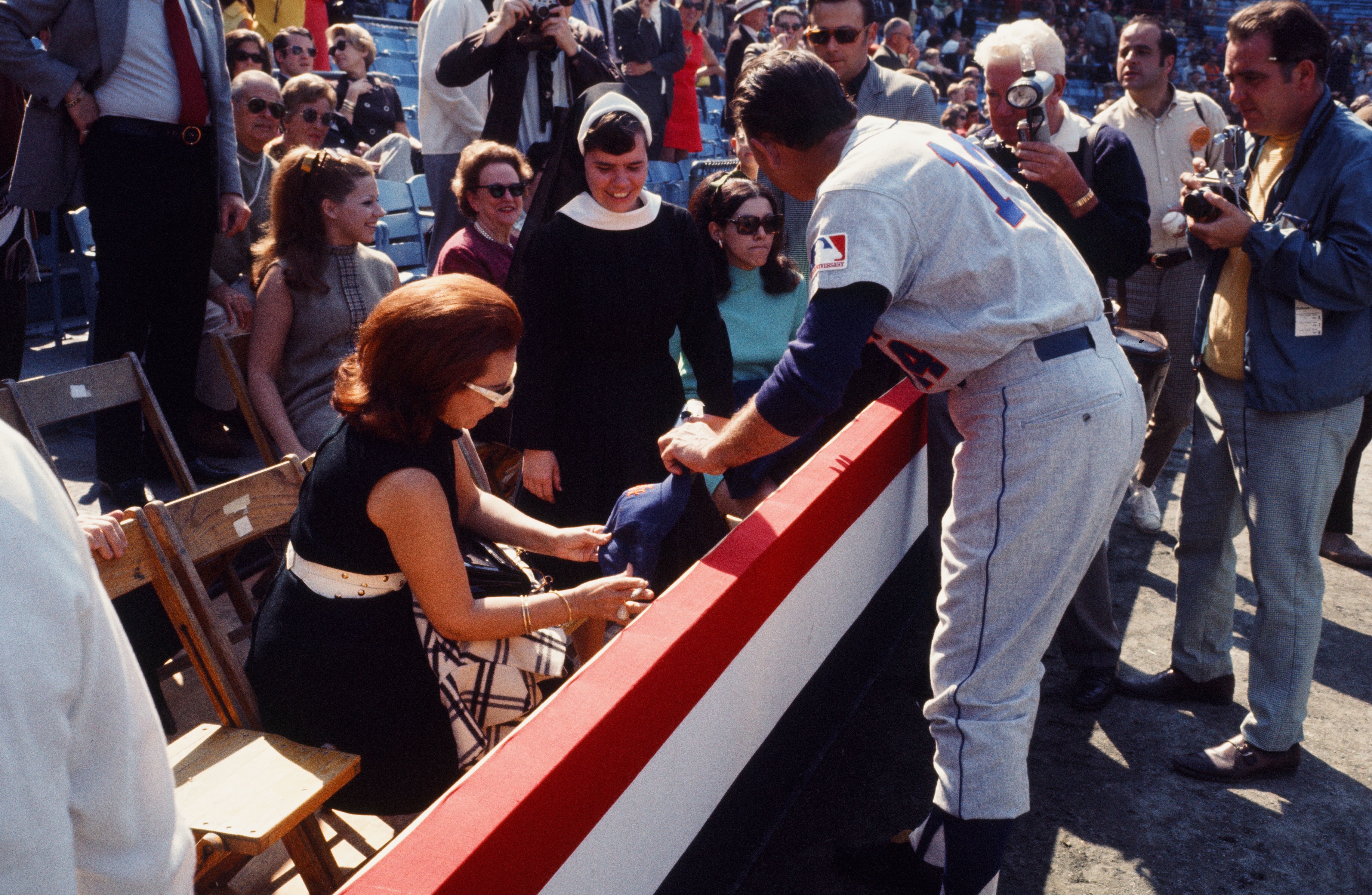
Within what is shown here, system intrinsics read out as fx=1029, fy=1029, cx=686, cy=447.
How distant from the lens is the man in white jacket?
4906mm

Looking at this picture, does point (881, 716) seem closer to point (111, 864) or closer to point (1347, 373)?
point (1347, 373)

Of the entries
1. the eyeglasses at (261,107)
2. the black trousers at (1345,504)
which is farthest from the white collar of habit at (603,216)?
the black trousers at (1345,504)

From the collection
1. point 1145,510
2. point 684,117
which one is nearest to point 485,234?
point 1145,510

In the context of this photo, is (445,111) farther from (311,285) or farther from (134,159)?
Answer: (311,285)

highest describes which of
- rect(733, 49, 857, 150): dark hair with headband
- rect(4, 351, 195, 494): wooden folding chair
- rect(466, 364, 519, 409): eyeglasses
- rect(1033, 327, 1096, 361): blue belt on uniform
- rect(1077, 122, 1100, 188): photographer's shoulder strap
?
rect(733, 49, 857, 150): dark hair with headband

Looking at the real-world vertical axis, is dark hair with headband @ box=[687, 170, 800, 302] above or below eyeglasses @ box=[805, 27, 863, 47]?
below

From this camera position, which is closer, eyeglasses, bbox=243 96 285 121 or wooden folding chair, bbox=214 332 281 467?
wooden folding chair, bbox=214 332 281 467

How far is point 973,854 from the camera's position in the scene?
2123 millimetres

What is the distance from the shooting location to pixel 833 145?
6.67 feet

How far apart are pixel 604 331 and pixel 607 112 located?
66cm

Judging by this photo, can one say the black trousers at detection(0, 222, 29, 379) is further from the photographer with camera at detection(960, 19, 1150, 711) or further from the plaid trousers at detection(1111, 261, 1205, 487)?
the plaid trousers at detection(1111, 261, 1205, 487)

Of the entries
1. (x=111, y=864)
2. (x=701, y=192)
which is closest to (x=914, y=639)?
(x=701, y=192)

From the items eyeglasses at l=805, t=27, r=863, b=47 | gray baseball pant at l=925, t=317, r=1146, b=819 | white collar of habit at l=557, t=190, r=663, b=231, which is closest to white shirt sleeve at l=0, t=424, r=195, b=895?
gray baseball pant at l=925, t=317, r=1146, b=819

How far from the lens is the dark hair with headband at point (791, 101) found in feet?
6.48
